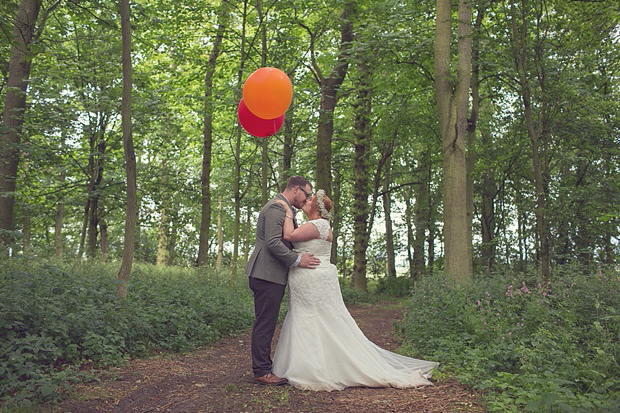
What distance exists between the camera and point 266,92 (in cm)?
816

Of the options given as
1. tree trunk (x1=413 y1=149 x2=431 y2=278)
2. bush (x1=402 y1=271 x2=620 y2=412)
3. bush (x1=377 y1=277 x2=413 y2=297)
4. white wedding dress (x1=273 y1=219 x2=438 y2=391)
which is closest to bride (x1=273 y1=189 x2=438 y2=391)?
white wedding dress (x1=273 y1=219 x2=438 y2=391)

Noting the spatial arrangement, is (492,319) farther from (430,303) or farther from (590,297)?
(430,303)

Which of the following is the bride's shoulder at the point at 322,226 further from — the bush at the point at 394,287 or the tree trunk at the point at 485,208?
the tree trunk at the point at 485,208

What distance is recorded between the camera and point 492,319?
24.0 feet

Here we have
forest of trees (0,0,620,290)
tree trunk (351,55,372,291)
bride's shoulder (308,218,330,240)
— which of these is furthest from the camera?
tree trunk (351,55,372,291)

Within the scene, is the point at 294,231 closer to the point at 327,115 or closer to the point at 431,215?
the point at 327,115

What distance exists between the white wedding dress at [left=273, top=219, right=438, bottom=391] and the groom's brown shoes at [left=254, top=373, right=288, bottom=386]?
9cm

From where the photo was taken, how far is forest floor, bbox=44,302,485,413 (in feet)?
17.2

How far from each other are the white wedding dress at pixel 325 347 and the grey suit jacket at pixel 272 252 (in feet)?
0.80

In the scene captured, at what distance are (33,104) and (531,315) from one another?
13.4 m

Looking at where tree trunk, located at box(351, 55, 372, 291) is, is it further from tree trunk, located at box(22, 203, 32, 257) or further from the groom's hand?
the groom's hand

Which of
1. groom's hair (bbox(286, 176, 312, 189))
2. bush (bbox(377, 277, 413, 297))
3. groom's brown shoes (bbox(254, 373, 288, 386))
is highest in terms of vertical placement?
groom's hair (bbox(286, 176, 312, 189))

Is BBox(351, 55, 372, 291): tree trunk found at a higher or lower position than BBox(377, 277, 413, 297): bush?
higher

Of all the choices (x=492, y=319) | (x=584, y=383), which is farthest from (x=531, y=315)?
(x=584, y=383)
